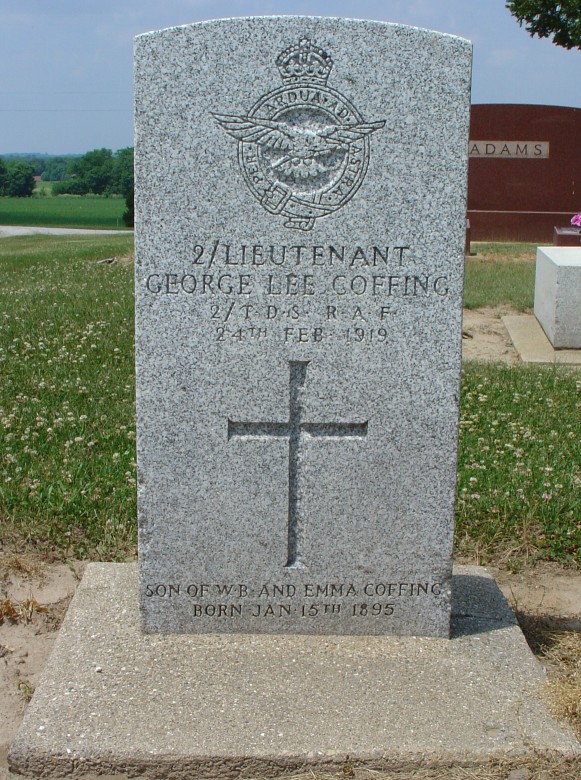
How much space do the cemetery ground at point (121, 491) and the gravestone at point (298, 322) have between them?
616mm

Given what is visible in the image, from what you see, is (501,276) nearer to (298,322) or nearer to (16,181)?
(298,322)

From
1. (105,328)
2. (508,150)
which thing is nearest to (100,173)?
(508,150)

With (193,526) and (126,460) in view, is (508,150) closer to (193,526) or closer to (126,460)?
(126,460)

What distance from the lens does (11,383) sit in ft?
20.7

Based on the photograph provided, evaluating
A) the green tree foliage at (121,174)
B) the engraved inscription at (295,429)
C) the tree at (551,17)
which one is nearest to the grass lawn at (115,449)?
the engraved inscription at (295,429)

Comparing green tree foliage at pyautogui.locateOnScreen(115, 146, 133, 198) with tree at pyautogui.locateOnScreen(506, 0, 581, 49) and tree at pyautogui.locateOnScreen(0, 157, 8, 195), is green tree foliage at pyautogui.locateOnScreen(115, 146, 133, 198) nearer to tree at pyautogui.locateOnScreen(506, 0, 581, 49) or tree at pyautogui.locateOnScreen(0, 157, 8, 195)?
tree at pyautogui.locateOnScreen(0, 157, 8, 195)

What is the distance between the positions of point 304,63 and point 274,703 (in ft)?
6.18

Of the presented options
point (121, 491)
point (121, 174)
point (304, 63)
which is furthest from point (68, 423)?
point (121, 174)

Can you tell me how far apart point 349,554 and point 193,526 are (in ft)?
1.71

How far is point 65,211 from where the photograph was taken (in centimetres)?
4791

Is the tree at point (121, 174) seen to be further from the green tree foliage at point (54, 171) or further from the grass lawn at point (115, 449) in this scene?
the grass lawn at point (115, 449)

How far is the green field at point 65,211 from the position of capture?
36594 mm

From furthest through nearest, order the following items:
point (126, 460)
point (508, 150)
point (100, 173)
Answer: point (100, 173) < point (508, 150) < point (126, 460)

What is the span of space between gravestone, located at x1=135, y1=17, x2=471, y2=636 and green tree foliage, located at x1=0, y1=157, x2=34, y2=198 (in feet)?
201
